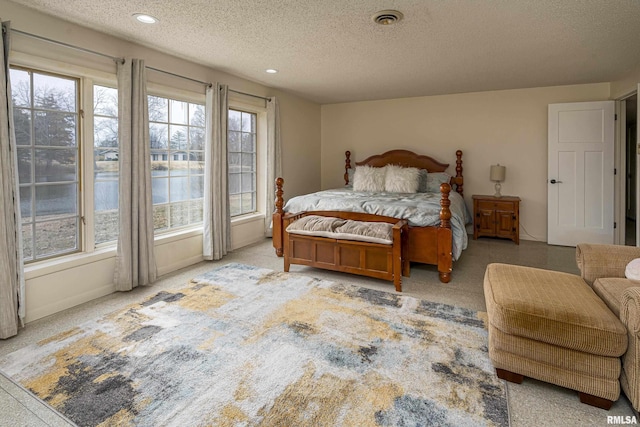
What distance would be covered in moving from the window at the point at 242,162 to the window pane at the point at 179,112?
0.75 meters

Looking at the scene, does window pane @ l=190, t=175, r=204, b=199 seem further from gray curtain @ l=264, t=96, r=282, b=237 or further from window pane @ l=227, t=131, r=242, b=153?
gray curtain @ l=264, t=96, r=282, b=237

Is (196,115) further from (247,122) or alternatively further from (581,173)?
(581,173)

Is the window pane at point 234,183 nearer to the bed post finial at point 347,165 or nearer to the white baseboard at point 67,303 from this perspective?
the white baseboard at point 67,303

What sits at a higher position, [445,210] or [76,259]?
[445,210]

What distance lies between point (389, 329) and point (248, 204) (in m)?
3.40

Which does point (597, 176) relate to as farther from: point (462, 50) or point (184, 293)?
point (184, 293)

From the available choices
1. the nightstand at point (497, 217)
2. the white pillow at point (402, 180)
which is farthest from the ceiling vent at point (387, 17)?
the nightstand at point (497, 217)

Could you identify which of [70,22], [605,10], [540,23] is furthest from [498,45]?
[70,22]

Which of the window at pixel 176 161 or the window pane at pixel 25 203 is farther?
the window at pixel 176 161

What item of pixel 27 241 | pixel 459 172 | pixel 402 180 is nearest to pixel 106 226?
pixel 27 241

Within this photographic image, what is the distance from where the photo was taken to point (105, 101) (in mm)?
3205

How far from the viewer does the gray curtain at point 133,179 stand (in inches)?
124

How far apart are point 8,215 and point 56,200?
501 millimetres

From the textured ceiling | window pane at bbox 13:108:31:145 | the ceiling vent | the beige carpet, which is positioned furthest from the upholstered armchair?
window pane at bbox 13:108:31:145
